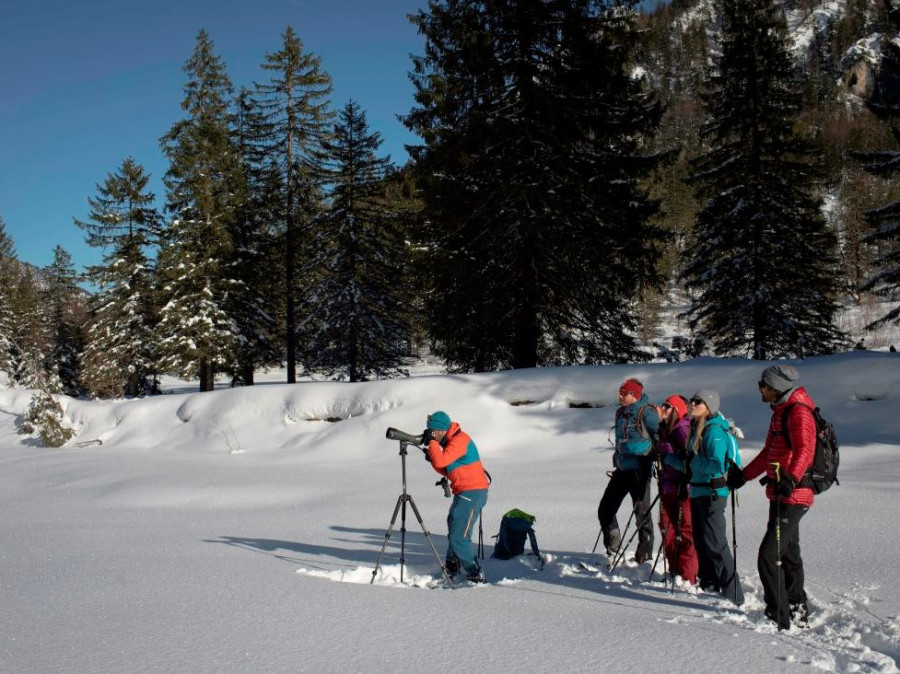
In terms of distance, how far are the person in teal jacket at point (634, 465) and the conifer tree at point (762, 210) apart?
13.2m

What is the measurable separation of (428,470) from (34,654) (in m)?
8.69

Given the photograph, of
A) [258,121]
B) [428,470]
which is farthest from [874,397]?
[258,121]

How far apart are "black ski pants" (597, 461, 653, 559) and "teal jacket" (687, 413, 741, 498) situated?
41.3 inches

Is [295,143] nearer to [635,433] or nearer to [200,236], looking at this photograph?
[200,236]

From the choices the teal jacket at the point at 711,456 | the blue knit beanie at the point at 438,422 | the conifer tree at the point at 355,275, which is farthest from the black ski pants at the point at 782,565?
the conifer tree at the point at 355,275

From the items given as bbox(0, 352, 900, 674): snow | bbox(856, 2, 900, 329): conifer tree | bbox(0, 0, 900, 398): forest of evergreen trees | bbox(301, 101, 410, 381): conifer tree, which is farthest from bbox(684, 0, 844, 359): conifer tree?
bbox(301, 101, 410, 381): conifer tree

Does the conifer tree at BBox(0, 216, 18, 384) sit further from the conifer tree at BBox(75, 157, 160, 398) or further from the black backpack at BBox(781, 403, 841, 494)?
the black backpack at BBox(781, 403, 841, 494)

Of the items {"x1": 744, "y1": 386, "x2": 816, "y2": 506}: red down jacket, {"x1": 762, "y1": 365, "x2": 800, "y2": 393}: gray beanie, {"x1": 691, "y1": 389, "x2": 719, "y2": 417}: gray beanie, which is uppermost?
{"x1": 762, "y1": 365, "x2": 800, "y2": 393}: gray beanie

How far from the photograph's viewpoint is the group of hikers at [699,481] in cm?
420

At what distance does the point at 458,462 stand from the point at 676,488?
2016 millimetres

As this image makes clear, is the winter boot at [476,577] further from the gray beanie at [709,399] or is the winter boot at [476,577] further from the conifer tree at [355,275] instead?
the conifer tree at [355,275]

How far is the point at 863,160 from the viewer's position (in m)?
15.3

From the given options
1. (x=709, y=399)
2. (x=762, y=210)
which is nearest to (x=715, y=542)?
(x=709, y=399)

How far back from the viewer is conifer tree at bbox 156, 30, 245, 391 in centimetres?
2308
